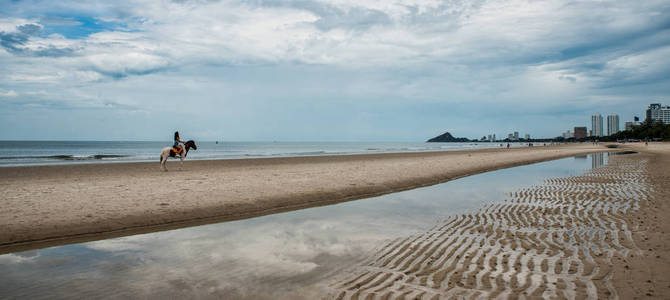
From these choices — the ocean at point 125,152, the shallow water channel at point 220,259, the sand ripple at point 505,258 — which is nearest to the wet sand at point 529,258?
the sand ripple at point 505,258

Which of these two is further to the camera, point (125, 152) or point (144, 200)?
point (125, 152)

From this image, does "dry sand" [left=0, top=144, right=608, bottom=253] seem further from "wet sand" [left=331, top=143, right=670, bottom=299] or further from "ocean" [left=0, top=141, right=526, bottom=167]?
"ocean" [left=0, top=141, right=526, bottom=167]

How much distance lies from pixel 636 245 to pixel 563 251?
1552 mm

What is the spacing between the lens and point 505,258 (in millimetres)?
6422

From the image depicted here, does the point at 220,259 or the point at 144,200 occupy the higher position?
the point at 144,200

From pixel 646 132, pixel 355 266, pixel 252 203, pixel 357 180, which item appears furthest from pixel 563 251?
pixel 646 132

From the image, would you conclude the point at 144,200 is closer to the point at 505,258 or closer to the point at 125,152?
the point at 505,258

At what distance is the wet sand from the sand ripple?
0.05 ft

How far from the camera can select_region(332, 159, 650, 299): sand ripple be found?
500 centimetres

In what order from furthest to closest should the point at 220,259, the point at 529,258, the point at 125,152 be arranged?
the point at 125,152 → the point at 220,259 → the point at 529,258

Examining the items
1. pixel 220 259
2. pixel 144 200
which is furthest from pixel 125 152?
pixel 220 259

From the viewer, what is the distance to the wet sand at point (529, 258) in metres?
4.98

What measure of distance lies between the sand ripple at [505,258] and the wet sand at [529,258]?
1 centimetres

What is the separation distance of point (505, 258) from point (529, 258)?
0.41m
